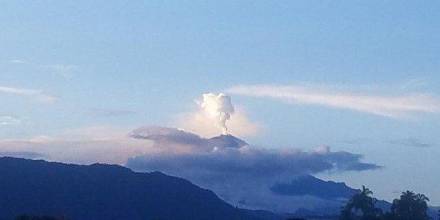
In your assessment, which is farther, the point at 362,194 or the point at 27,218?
the point at 362,194

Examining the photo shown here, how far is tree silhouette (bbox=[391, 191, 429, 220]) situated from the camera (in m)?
164

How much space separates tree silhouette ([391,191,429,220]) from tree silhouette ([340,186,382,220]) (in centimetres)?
246

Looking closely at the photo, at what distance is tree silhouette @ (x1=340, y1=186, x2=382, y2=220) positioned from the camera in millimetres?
162375

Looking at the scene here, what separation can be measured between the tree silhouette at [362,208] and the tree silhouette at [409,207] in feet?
8.07

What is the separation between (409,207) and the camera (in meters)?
164

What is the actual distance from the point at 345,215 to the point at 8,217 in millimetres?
58312

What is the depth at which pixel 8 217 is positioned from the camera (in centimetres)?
19525

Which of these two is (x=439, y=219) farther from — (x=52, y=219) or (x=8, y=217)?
(x=52, y=219)

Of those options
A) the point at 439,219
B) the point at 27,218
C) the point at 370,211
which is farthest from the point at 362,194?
the point at 27,218

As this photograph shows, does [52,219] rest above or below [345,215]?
below

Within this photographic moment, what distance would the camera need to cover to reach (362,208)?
163 m

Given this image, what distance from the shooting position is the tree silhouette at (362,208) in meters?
162

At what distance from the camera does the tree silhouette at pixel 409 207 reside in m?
164

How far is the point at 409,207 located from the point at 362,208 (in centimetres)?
613
